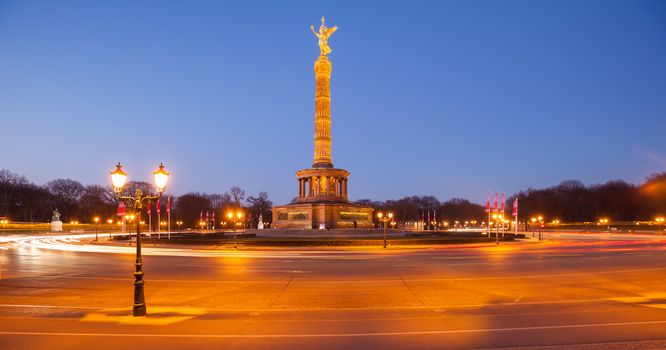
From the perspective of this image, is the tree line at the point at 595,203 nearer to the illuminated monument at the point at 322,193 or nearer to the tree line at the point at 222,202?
the tree line at the point at 222,202

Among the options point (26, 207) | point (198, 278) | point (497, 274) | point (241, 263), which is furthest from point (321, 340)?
point (26, 207)

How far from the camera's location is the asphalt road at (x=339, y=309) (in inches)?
394

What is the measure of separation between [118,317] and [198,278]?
8294mm

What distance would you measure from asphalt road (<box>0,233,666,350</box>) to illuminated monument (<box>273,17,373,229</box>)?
1704 inches

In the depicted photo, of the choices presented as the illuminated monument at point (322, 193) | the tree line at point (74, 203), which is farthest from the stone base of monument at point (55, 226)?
the illuminated monument at point (322, 193)

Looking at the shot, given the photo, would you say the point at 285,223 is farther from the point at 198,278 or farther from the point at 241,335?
the point at 241,335

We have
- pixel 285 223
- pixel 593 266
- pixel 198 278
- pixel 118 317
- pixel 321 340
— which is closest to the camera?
pixel 321 340

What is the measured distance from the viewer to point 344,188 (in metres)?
74.0

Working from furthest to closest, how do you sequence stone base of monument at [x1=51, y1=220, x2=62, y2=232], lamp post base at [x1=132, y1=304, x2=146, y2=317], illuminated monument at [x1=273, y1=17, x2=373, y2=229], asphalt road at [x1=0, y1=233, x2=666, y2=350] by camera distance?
stone base of monument at [x1=51, y1=220, x2=62, y2=232] < illuminated monument at [x1=273, y1=17, x2=373, y2=229] < lamp post base at [x1=132, y1=304, x2=146, y2=317] < asphalt road at [x1=0, y1=233, x2=666, y2=350]

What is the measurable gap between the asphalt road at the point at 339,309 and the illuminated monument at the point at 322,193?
43271 mm

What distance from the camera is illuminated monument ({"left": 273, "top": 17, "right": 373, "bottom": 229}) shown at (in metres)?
66.6

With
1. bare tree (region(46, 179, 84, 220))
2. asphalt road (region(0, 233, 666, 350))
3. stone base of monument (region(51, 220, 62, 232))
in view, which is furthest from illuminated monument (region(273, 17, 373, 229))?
bare tree (region(46, 179, 84, 220))

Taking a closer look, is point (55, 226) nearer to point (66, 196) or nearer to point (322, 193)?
point (66, 196)

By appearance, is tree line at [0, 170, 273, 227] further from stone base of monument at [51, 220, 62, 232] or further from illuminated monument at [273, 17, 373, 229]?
illuminated monument at [273, 17, 373, 229]
